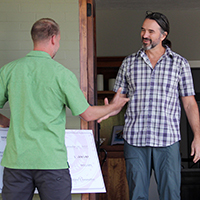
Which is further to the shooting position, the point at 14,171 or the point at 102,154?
the point at 102,154

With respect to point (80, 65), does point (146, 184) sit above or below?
below

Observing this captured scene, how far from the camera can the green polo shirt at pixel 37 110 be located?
173 centimetres

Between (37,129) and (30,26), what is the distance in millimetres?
1497

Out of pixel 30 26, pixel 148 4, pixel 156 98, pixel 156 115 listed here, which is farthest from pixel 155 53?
pixel 148 4

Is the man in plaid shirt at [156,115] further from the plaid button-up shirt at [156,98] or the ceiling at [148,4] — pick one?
the ceiling at [148,4]

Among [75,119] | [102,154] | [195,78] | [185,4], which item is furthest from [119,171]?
[185,4]

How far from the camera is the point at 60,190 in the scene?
1.75 metres

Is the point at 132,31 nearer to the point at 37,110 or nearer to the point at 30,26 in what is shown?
the point at 30,26

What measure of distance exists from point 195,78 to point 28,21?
3.79m

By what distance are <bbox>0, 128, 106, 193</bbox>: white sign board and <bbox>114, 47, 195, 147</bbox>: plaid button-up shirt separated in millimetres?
396

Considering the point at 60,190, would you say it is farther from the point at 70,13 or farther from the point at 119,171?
the point at 119,171

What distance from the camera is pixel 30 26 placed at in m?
2.95

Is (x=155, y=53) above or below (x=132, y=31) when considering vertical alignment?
below

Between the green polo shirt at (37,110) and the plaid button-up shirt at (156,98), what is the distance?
0.74 m
